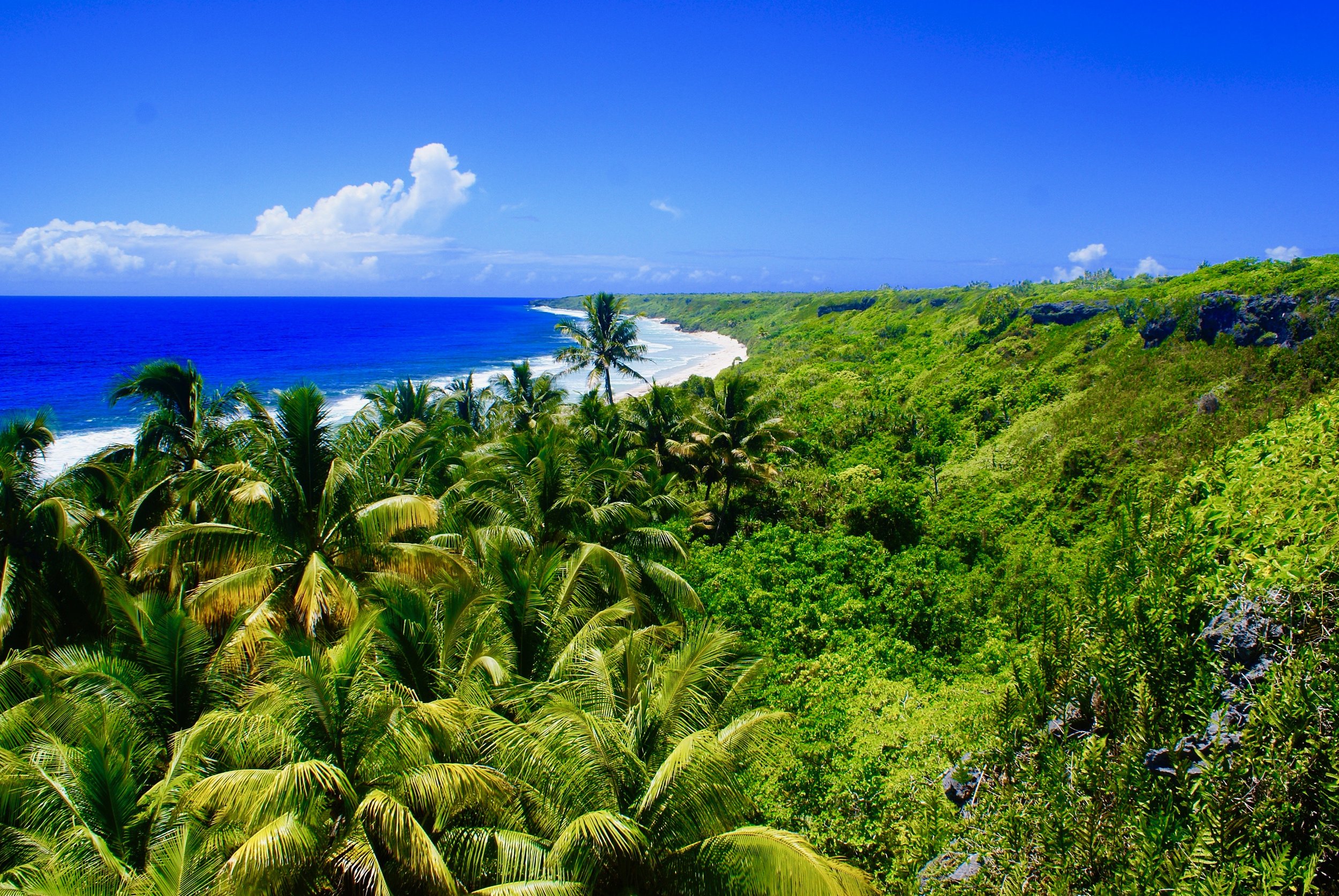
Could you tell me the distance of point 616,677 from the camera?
880 centimetres

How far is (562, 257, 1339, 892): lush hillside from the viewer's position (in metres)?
4.62

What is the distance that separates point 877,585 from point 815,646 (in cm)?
289

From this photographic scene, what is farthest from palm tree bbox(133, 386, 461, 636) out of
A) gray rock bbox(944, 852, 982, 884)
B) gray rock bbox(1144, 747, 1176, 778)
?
gray rock bbox(1144, 747, 1176, 778)

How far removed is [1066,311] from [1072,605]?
133ft

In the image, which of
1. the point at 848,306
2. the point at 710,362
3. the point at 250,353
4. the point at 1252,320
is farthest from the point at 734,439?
the point at 848,306

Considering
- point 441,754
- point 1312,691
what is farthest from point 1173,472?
point 441,754

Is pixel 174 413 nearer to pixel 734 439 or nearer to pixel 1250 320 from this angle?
pixel 734 439

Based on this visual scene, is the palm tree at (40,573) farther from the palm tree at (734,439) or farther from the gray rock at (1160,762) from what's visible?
the palm tree at (734,439)

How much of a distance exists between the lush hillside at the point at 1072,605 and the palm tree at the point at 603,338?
34.4 ft

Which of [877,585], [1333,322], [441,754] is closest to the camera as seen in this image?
[441,754]

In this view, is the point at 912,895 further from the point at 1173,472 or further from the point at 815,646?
the point at 1173,472

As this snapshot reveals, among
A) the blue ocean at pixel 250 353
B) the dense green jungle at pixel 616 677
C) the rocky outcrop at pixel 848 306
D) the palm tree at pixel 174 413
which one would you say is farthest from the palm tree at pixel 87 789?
the rocky outcrop at pixel 848 306

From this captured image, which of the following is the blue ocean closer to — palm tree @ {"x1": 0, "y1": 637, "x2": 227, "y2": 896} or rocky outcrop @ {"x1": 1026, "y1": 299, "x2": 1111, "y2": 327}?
palm tree @ {"x1": 0, "y1": 637, "x2": 227, "y2": 896}

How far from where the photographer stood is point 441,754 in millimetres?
7047
